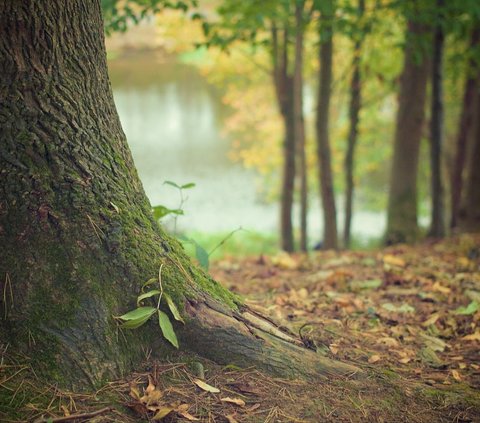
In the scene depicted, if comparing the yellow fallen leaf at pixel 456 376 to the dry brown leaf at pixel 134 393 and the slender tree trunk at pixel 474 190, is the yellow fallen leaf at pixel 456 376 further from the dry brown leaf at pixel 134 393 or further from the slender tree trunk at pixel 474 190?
the slender tree trunk at pixel 474 190

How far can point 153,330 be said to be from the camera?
231 cm

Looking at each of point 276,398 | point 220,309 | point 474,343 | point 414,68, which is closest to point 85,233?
point 220,309

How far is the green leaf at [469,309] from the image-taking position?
3.42m

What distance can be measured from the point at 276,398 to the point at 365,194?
2036 centimetres

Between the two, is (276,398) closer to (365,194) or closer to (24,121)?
(24,121)

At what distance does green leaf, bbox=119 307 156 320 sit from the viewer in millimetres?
2189

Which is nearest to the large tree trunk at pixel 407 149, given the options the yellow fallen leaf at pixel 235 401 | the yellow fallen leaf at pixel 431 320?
the yellow fallen leaf at pixel 431 320

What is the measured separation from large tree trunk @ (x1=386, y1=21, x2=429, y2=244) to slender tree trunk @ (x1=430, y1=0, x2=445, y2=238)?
0.25 m

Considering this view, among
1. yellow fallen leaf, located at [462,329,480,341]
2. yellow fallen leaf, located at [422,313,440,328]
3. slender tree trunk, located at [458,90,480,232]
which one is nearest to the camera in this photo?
yellow fallen leaf, located at [462,329,480,341]

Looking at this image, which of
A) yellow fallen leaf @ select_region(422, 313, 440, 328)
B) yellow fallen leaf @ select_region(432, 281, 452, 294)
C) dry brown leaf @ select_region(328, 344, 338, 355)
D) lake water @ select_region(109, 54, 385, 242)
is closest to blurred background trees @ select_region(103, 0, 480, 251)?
lake water @ select_region(109, 54, 385, 242)

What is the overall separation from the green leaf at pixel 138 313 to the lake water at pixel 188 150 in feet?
51.7

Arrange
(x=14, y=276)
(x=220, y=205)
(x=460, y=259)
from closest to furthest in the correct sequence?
(x=14, y=276), (x=460, y=259), (x=220, y=205)

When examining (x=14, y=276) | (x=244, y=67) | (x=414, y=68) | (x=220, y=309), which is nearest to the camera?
(x=14, y=276)

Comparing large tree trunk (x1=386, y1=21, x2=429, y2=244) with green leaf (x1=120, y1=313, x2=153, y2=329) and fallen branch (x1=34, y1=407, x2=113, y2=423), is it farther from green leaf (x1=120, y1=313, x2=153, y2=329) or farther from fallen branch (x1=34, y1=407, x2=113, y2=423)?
fallen branch (x1=34, y1=407, x2=113, y2=423)
